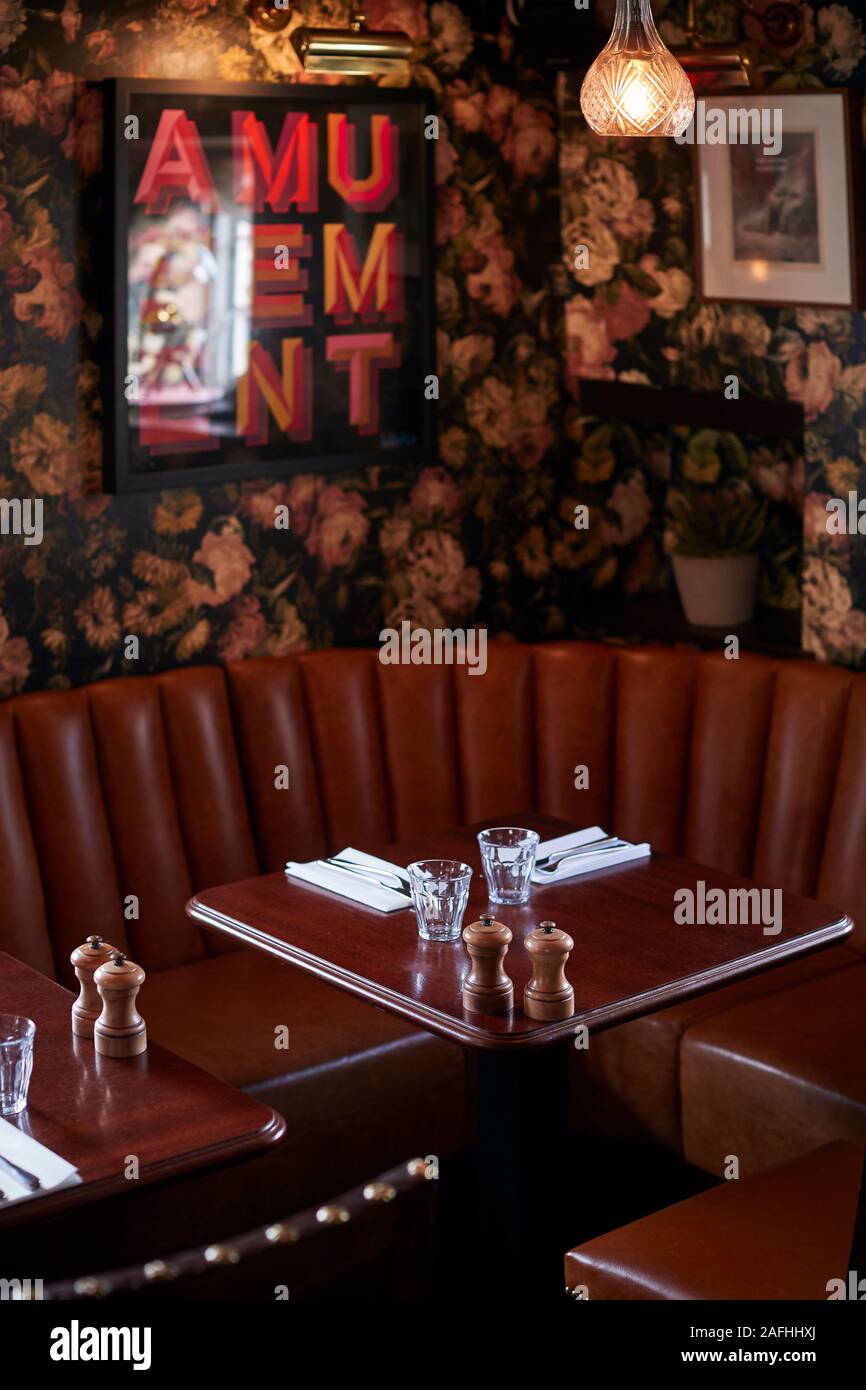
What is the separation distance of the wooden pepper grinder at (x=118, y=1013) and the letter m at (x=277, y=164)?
204 cm

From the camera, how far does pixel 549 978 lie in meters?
2.65

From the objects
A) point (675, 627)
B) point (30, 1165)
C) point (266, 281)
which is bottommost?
point (30, 1165)

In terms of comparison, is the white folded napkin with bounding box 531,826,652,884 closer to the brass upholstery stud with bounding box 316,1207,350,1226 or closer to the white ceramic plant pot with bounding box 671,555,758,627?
the white ceramic plant pot with bounding box 671,555,758,627

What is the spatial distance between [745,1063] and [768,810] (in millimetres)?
746

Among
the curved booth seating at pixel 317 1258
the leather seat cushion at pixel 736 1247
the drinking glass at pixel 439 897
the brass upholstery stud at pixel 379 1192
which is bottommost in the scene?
the leather seat cushion at pixel 736 1247

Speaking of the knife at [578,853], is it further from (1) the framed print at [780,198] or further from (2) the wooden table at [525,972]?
(1) the framed print at [780,198]

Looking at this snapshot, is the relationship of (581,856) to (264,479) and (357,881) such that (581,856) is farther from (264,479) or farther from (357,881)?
(264,479)

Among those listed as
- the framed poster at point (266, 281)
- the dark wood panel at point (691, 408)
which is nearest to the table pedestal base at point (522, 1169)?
the framed poster at point (266, 281)

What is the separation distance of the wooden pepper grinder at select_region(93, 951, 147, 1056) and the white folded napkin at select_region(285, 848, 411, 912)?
0.64 meters

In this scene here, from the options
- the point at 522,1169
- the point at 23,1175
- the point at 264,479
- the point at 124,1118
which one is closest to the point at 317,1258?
the point at 23,1175

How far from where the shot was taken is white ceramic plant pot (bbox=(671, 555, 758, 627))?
14.3ft

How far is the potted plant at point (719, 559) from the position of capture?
4.35 metres

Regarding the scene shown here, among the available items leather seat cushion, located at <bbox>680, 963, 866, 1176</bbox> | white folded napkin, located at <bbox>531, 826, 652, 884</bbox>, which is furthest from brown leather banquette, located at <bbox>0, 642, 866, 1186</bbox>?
white folded napkin, located at <bbox>531, 826, 652, 884</bbox>

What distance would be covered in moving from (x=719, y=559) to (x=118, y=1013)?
2.26m
